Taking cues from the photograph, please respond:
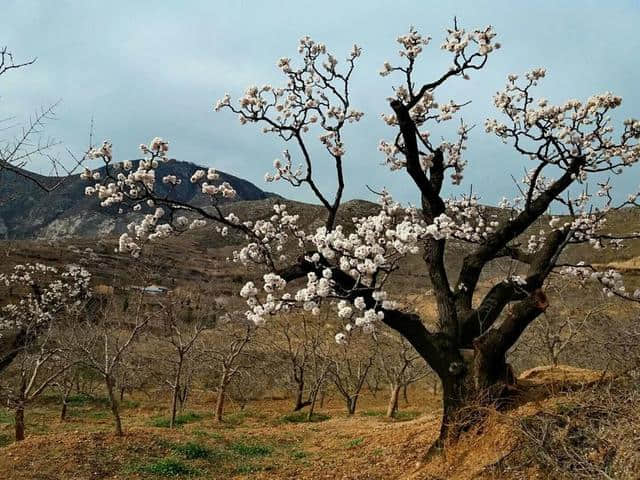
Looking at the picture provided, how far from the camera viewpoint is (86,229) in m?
110

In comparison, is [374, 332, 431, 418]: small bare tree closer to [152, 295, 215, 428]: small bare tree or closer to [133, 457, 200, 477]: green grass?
[152, 295, 215, 428]: small bare tree

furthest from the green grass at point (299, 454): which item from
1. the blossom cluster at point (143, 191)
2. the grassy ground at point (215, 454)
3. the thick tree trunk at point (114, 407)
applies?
the blossom cluster at point (143, 191)

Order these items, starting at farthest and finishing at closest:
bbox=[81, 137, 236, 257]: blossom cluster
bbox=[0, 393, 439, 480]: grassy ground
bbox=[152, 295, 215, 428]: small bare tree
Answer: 1. bbox=[152, 295, 215, 428]: small bare tree
2. bbox=[0, 393, 439, 480]: grassy ground
3. bbox=[81, 137, 236, 257]: blossom cluster

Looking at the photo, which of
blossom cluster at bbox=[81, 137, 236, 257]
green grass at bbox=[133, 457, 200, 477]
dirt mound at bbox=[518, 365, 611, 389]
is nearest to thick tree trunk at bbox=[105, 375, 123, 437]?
green grass at bbox=[133, 457, 200, 477]

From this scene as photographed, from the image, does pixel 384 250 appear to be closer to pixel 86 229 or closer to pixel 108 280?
pixel 108 280

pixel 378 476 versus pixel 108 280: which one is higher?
pixel 108 280

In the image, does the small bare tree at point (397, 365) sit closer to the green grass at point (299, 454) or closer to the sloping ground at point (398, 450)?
the sloping ground at point (398, 450)

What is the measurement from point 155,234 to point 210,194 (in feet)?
3.24

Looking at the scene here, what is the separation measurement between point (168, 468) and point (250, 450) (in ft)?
8.14

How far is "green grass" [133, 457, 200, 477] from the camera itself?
959 centimetres

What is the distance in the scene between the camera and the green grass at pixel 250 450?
1154cm

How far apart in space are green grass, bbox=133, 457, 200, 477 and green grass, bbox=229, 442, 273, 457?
1723mm

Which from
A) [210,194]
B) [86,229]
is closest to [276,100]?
[210,194]

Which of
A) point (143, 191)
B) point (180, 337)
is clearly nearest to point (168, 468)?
point (143, 191)
